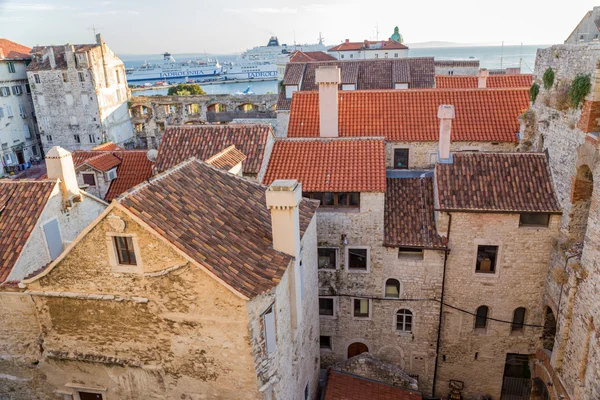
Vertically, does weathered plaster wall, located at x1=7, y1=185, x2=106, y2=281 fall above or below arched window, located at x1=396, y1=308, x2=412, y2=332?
above

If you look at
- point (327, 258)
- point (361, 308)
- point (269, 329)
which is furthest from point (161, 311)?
point (361, 308)

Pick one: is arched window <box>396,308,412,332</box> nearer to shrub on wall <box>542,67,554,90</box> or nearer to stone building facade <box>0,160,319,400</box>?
stone building facade <box>0,160,319,400</box>

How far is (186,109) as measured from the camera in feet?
184

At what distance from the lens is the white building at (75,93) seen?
48250mm

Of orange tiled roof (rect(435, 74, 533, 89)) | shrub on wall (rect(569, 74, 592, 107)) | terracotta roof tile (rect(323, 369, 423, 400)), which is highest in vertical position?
shrub on wall (rect(569, 74, 592, 107))

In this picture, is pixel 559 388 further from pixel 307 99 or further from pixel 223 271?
pixel 307 99

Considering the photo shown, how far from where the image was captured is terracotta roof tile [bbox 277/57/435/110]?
42.5 m

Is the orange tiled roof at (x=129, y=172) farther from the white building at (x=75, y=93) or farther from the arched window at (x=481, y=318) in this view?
the white building at (x=75, y=93)

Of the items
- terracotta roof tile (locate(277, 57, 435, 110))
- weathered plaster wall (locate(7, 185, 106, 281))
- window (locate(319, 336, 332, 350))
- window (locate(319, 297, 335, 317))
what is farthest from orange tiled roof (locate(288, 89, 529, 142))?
terracotta roof tile (locate(277, 57, 435, 110))

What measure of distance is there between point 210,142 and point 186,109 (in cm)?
3972

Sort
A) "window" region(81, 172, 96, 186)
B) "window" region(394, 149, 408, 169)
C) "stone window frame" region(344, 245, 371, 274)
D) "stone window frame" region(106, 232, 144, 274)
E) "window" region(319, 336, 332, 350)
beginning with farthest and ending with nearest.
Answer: "window" region(81, 172, 96, 186)
"window" region(394, 149, 408, 169)
"window" region(319, 336, 332, 350)
"stone window frame" region(344, 245, 371, 274)
"stone window frame" region(106, 232, 144, 274)

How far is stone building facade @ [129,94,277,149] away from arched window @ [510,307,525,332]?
131ft

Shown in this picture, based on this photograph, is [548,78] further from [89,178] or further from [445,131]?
[89,178]

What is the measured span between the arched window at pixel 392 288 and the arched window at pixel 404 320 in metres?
0.76
